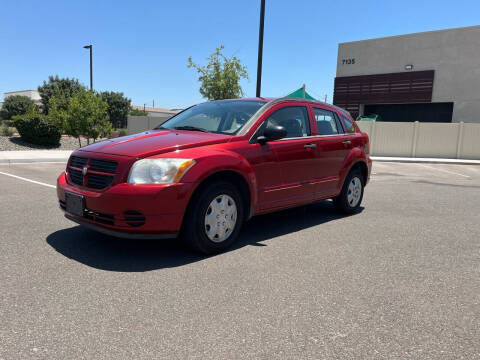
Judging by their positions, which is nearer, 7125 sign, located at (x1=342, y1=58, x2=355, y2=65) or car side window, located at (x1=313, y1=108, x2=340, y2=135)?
car side window, located at (x1=313, y1=108, x2=340, y2=135)

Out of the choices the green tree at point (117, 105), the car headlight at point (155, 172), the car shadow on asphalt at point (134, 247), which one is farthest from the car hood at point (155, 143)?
the green tree at point (117, 105)

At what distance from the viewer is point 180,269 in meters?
3.81

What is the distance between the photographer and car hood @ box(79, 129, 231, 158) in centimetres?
393

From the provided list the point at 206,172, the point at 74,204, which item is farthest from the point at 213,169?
the point at 74,204

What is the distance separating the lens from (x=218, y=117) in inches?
199

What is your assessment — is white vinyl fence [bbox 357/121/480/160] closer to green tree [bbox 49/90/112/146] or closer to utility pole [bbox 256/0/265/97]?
utility pole [bbox 256/0/265/97]

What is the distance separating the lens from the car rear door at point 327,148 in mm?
5566

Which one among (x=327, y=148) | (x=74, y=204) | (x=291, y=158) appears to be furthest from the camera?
(x=327, y=148)

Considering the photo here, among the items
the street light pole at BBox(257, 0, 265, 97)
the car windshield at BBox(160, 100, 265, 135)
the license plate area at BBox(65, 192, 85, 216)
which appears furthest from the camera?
the street light pole at BBox(257, 0, 265, 97)

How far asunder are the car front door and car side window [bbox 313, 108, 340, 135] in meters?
0.25

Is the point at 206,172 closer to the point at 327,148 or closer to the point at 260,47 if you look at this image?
the point at 327,148

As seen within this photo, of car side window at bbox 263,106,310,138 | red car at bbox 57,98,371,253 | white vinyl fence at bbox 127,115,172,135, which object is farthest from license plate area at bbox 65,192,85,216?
white vinyl fence at bbox 127,115,172,135

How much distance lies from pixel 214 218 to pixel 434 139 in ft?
69.0

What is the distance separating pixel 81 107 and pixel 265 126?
14590mm
